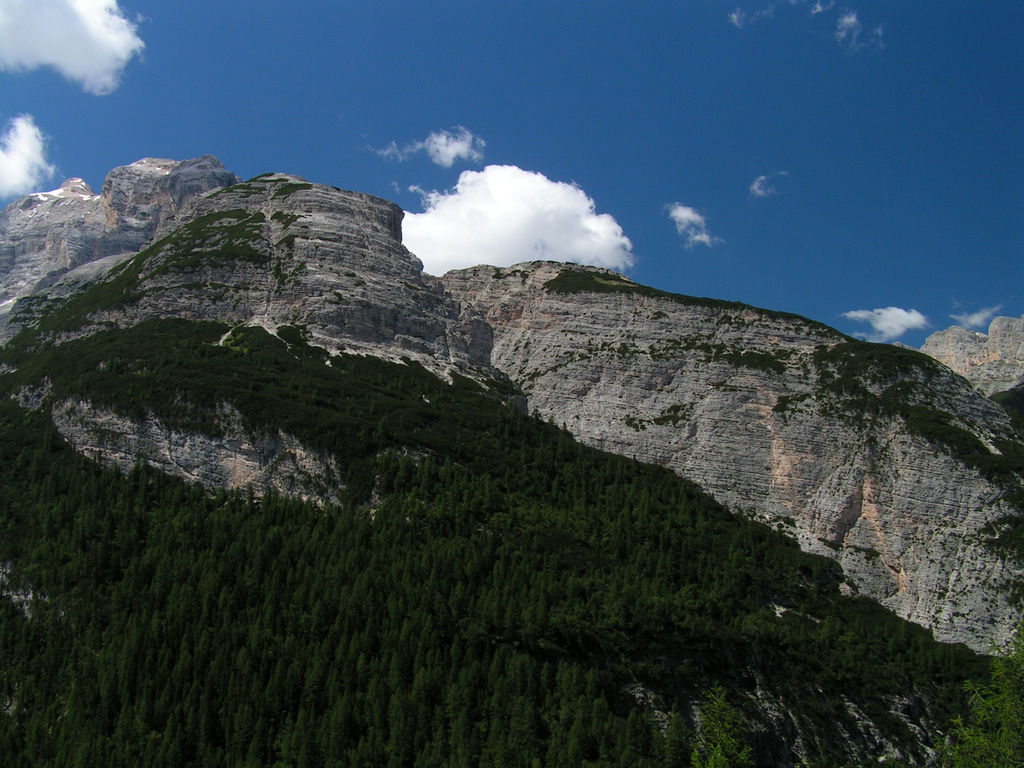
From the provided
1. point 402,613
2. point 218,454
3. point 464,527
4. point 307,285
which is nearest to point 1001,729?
point 402,613

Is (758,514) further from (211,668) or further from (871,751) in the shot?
(211,668)

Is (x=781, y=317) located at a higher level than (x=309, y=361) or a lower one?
higher

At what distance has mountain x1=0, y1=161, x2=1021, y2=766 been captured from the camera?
6706 cm

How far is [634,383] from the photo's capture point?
130625 mm

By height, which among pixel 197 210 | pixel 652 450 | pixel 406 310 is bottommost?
pixel 652 450

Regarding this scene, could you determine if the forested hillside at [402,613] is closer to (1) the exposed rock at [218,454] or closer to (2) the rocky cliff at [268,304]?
(1) the exposed rock at [218,454]

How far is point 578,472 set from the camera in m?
106

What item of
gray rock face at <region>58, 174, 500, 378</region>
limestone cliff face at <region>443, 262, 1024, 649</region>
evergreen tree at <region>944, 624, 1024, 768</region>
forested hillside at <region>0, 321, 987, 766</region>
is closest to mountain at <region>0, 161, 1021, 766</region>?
forested hillside at <region>0, 321, 987, 766</region>

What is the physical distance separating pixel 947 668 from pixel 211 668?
7024 cm

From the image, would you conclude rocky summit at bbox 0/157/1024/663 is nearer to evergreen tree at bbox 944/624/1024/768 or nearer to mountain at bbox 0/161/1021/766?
mountain at bbox 0/161/1021/766

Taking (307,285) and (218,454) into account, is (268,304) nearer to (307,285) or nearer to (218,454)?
(307,285)

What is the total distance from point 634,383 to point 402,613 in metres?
66.1

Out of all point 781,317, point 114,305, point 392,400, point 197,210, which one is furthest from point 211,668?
point 197,210

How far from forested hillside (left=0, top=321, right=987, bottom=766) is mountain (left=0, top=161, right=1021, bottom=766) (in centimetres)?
31
